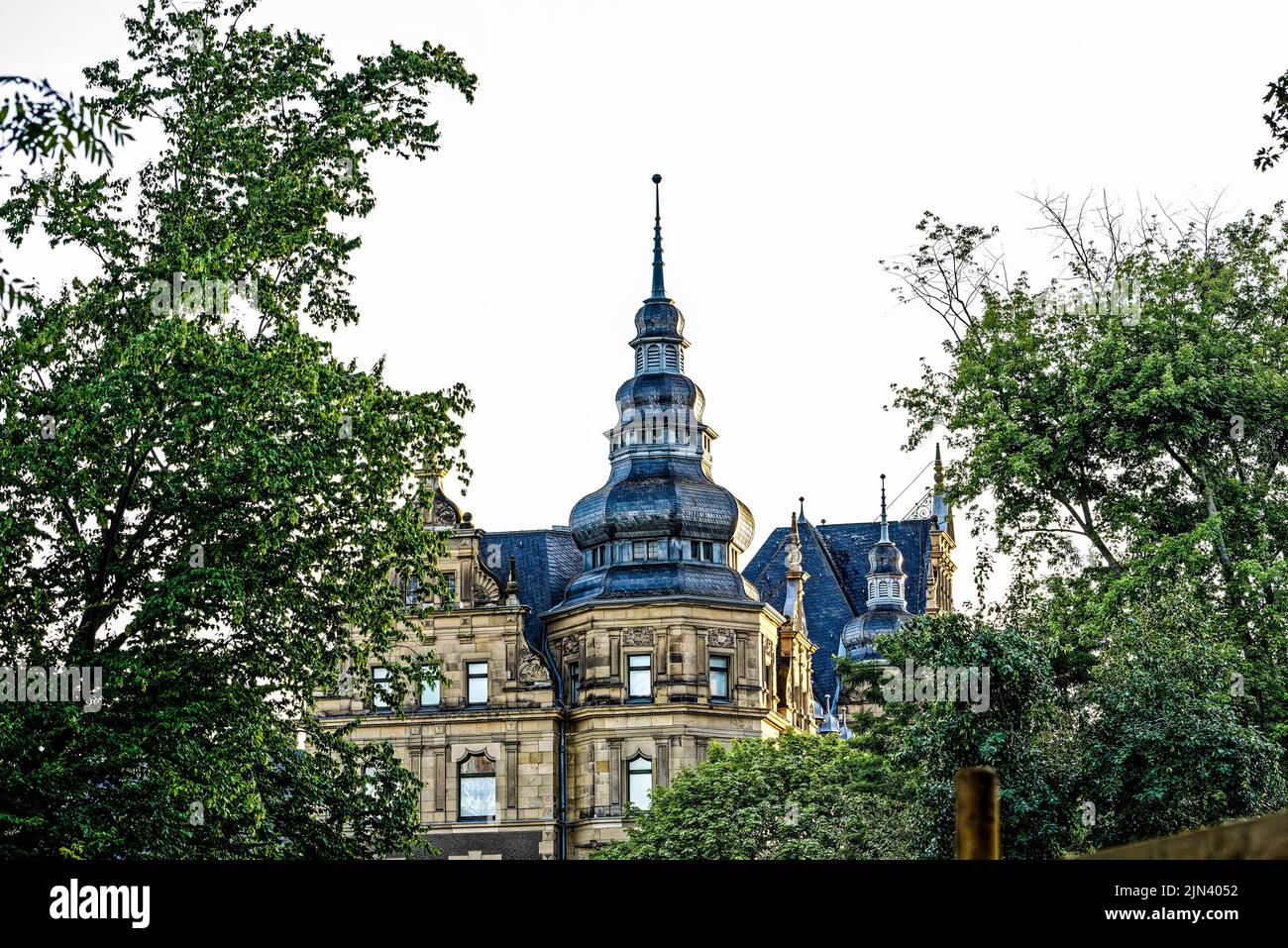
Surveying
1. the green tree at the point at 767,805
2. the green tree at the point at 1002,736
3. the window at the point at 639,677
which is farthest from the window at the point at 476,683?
Answer: the green tree at the point at 1002,736

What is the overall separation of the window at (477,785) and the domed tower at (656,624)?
9.04 ft

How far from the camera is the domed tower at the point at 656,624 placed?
7212 cm

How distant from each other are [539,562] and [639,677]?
886 cm

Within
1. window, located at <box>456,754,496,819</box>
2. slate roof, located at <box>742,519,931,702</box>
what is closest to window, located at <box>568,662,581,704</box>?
window, located at <box>456,754,496,819</box>

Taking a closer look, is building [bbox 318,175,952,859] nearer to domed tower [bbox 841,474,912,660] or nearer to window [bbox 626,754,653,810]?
window [bbox 626,754,653,810]

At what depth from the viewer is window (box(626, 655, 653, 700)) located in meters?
72.9

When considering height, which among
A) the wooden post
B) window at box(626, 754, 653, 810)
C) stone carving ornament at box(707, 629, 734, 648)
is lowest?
Result: the wooden post

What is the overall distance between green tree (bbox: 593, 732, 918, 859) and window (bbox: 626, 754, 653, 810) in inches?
416

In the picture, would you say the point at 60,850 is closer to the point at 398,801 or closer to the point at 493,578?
the point at 398,801

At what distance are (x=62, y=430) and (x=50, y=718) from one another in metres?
4.03

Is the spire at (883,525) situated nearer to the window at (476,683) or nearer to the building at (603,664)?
the building at (603,664)

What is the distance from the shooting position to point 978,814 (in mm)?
8305

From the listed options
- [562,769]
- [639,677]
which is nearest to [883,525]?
[639,677]
